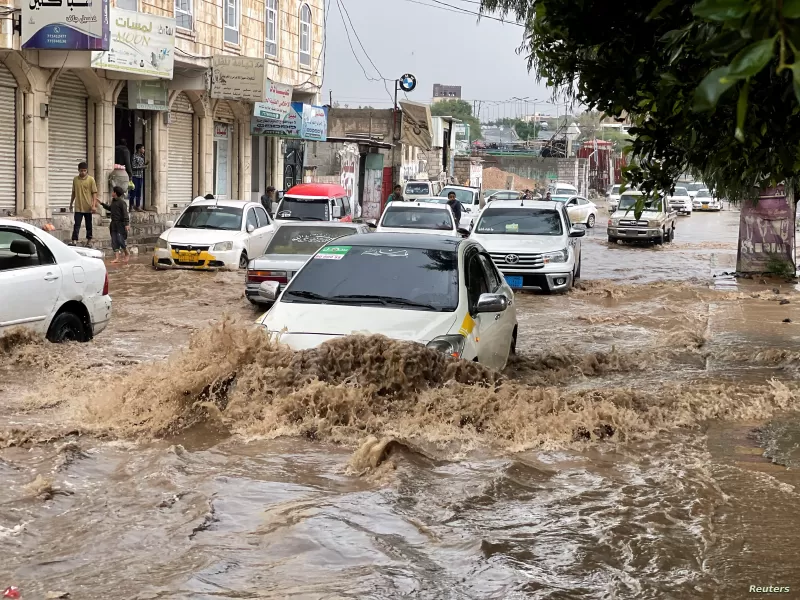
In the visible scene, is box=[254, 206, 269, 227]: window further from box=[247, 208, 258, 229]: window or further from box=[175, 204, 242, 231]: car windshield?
box=[175, 204, 242, 231]: car windshield

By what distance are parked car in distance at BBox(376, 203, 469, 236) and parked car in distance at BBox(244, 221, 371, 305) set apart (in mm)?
4167

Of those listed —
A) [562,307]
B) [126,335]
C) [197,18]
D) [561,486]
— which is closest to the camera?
[561,486]

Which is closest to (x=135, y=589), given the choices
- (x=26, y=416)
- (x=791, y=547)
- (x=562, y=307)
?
(x=791, y=547)

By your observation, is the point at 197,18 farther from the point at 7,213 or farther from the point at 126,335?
the point at 126,335

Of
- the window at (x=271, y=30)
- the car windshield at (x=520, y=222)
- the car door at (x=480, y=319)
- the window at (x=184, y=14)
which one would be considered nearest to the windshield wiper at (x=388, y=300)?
the car door at (x=480, y=319)

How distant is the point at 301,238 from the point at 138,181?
13752mm

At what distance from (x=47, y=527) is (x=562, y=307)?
12.9 metres

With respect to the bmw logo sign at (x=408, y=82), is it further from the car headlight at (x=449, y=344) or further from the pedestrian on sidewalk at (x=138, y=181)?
the car headlight at (x=449, y=344)

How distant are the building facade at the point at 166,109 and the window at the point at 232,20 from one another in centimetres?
5

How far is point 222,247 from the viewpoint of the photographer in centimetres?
1984

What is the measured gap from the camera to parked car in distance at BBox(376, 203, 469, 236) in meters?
21.2

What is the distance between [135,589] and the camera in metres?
4.66

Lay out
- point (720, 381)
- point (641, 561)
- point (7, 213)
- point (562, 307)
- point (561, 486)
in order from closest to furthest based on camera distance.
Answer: point (641, 561)
point (561, 486)
point (720, 381)
point (562, 307)
point (7, 213)

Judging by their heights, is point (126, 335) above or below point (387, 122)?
below
